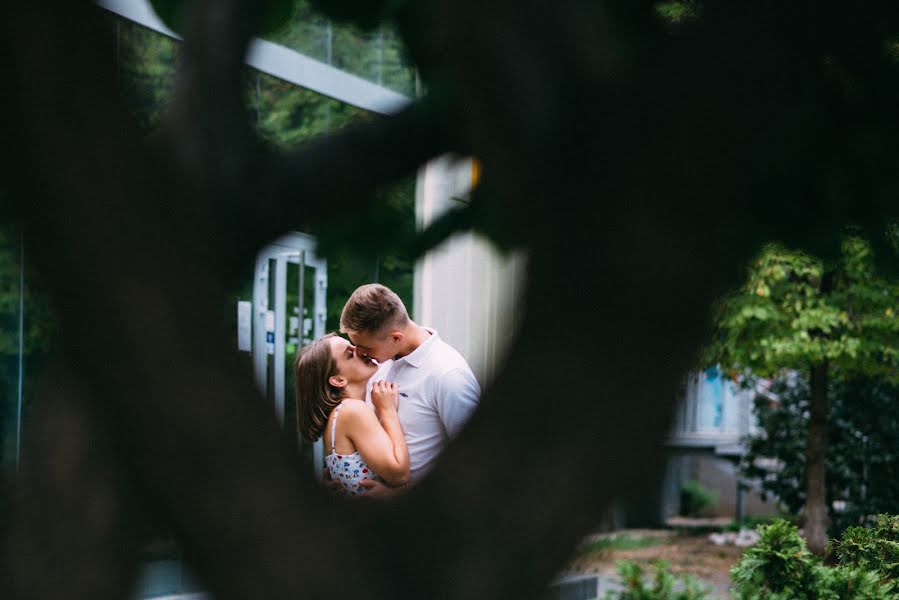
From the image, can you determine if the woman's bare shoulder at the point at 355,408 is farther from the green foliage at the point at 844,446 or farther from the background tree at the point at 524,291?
the green foliage at the point at 844,446

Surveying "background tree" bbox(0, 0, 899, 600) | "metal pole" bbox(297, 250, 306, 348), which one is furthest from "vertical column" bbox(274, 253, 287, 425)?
"background tree" bbox(0, 0, 899, 600)

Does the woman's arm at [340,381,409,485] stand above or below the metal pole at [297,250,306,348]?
below

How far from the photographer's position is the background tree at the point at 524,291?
1088 mm

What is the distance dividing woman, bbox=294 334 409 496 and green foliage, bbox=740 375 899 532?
1199 centimetres

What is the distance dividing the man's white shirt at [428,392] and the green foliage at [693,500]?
60.1 ft

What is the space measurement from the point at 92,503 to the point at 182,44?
0.76 metres

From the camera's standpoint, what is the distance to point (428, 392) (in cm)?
438

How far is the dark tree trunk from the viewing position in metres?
14.5

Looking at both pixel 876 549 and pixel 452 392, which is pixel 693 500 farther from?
pixel 452 392

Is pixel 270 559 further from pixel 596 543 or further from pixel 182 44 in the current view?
pixel 182 44

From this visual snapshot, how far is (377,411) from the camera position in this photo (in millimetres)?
4465

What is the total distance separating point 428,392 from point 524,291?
3265 mm

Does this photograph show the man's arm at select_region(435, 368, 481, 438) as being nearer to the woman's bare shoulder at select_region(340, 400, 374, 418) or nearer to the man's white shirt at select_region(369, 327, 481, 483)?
the man's white shirt at select_region(369, 327, 481, 483)

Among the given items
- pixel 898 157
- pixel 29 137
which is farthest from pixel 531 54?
pixel 898 157
